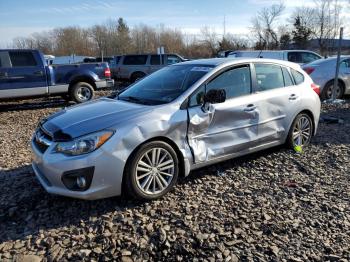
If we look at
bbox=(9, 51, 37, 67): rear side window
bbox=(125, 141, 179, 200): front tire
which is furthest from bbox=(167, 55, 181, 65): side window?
bbox=(125, 141, 179, 200): front tire

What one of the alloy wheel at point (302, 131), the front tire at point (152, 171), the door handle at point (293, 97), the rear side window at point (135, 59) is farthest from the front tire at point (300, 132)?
the rear side window at point (135, 59)

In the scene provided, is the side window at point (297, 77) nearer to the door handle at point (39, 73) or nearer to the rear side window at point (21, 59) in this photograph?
the door handle at point (39, 73)

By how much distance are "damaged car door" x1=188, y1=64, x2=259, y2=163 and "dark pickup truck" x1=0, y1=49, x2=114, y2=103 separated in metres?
7.97

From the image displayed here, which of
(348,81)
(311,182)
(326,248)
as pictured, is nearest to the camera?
(326,248)

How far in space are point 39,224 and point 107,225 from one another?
27.6 inches

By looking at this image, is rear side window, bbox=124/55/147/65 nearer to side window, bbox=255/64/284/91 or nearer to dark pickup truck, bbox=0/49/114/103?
dark pickup truck, bbox=0/49/114/103

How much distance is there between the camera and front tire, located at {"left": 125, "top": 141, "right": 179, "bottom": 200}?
12.2 ft

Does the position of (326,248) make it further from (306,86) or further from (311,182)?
(306,86)

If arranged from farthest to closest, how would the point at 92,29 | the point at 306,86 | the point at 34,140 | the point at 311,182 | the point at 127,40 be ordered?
the point at 92,29
the point at 127,40
the point at 306,86
the point at 311,182
the point at 34,140

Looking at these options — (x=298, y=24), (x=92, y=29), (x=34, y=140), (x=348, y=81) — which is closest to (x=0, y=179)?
(x=34, y=140)

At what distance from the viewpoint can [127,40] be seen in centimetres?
7194

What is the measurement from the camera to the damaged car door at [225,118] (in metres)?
4.21

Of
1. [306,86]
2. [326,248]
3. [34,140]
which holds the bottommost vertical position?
[326,248]

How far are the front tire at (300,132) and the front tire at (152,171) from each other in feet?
7.84
